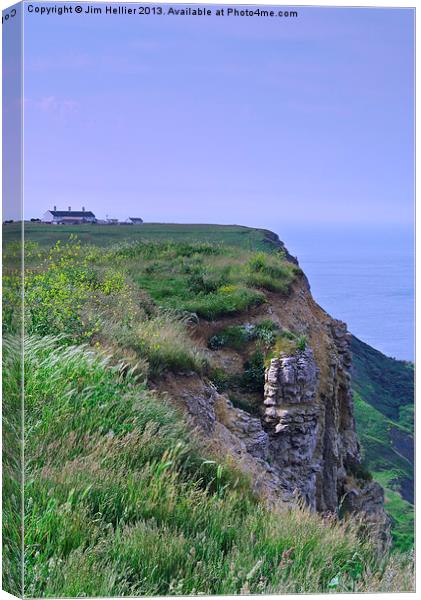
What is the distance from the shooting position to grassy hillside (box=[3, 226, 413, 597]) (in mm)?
8352

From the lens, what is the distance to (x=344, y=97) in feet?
31.7

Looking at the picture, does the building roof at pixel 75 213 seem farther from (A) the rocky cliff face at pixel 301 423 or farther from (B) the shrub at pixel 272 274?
(A) the rocky cliff face at pixel 301 423

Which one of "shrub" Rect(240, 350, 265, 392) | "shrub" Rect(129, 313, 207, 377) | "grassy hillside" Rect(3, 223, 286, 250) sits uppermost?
"grassy hillside" Rect(3, 223, 286, 250)

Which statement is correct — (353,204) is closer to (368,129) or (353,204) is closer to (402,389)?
(368,129)

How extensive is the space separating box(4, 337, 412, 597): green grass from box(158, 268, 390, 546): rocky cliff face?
34cm

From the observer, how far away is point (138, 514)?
8570 mm

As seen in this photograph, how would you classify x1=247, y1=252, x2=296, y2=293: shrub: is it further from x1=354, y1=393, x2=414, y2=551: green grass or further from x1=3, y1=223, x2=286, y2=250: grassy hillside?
→ x1=354, y1=393, x2=414, y2=551: green grass

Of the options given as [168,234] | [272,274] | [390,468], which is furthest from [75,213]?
[390,468]

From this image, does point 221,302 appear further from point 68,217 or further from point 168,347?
point 68,217

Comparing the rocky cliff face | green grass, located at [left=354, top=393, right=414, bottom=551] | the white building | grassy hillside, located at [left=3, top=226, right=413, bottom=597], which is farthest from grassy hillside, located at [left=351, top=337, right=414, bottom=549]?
the white building

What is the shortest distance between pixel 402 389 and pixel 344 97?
245 centimetres

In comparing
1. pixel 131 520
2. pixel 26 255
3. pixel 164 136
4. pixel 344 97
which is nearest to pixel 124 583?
pixel 131 520

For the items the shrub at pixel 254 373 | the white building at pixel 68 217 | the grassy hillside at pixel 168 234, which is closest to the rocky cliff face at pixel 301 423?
the shrub at pixel 254 373

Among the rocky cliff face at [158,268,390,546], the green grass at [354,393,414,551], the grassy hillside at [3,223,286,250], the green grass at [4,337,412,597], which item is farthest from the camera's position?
the green grass at [354,393,414,551]
